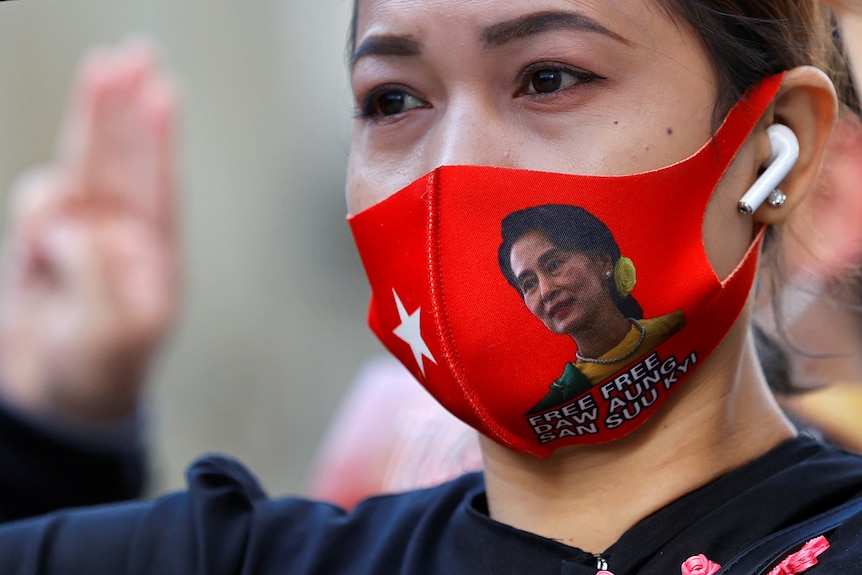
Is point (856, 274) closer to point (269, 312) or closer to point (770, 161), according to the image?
point (770, 161)

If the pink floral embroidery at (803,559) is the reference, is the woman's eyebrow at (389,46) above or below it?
above

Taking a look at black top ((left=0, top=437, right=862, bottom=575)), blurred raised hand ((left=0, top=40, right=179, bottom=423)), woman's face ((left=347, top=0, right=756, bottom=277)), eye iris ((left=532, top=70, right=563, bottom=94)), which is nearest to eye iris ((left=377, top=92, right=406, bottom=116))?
A: woman's face ((left=347, top=0, right=756, bottom=277))

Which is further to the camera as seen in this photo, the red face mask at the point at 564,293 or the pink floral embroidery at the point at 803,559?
the red face mask at the point at 564,293

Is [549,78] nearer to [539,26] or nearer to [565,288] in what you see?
[539,26]

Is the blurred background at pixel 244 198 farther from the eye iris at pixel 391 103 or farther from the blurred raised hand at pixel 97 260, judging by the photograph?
the eye iris at pixel 391 103

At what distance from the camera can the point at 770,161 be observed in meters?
1.70

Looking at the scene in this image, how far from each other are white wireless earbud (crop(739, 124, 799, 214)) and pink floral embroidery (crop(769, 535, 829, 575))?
1.51 ft

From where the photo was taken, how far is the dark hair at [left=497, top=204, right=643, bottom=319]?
1559 mm

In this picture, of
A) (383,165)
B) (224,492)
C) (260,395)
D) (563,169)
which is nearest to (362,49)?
(383,165)

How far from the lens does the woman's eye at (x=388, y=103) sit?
1.76 m

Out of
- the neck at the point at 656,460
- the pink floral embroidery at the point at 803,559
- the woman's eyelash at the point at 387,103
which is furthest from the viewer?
the woman's eyelash at the point at 387,103

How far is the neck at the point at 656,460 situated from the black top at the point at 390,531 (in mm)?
43

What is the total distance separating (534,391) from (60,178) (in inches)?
81.9

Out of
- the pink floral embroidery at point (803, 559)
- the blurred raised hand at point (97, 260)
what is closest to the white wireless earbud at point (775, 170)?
the pink floral embroidery at point (803, 559)
